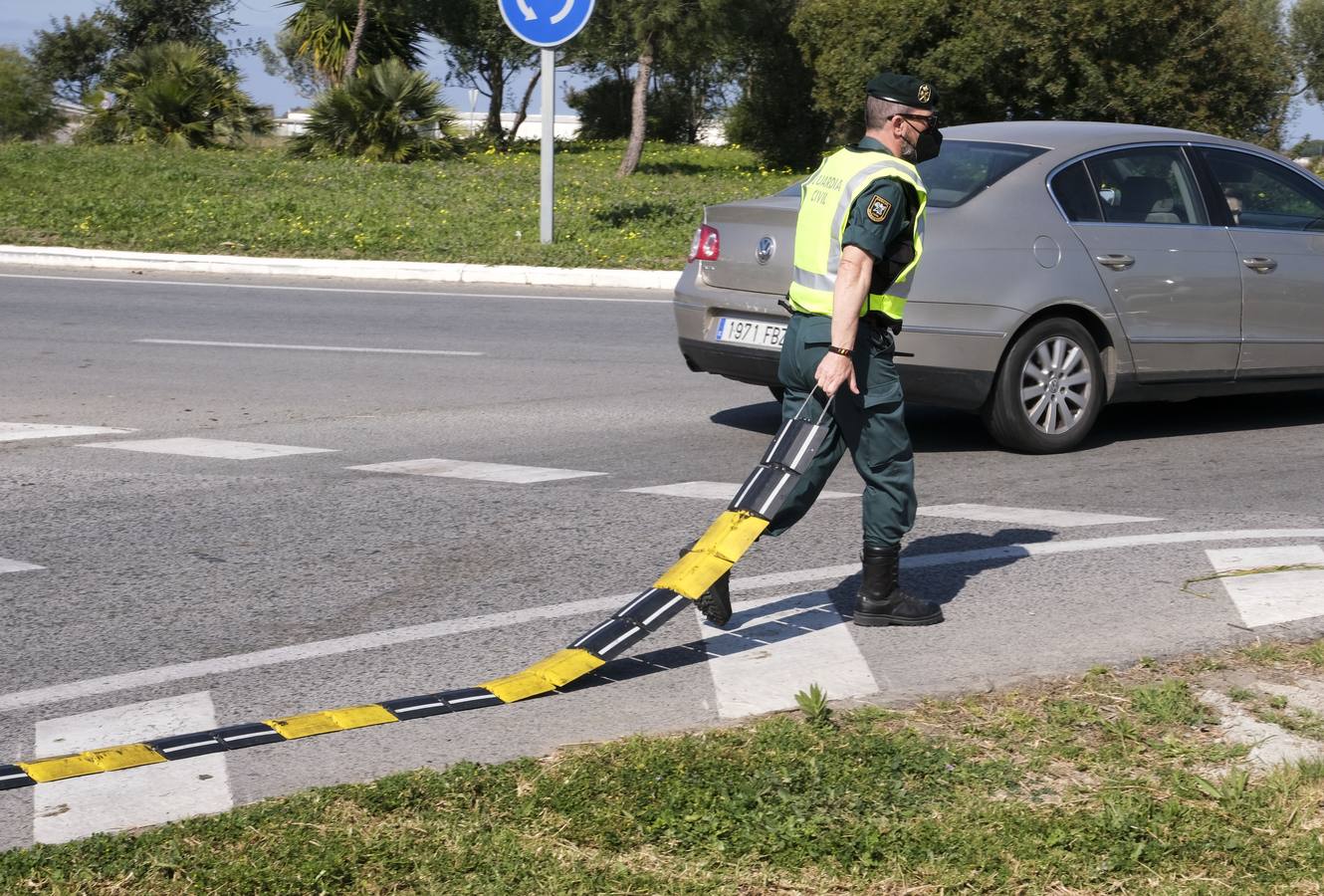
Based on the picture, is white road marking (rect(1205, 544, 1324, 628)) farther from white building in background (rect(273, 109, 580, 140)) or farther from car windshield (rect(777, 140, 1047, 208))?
white building in background (rect(273, 109, 580, 140))

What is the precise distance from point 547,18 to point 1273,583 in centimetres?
1246

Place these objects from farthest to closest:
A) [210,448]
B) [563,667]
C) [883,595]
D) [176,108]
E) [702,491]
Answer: [176,108], [210,448], [702,491], [883,595], [563,667]

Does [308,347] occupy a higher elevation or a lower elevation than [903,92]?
lower

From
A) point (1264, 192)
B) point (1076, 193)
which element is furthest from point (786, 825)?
point (1264, 192)

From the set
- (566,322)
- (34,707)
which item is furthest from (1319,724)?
(566,322)

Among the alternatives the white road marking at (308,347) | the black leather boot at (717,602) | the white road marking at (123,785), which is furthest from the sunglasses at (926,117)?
the white road marking at (308,347)

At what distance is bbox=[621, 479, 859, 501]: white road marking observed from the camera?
6820mm

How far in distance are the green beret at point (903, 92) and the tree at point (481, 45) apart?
1238 inches

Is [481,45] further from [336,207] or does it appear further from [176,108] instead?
[336,207]

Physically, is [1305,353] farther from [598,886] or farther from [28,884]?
[28,884]

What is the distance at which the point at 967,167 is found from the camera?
7.79 m

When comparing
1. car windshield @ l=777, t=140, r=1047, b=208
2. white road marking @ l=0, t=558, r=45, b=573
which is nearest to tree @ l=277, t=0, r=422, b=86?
car windshield @ l=777, t=140, r=1047, b=208

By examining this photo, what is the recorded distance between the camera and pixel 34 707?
13.9 ft

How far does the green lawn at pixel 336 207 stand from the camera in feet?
56.5
